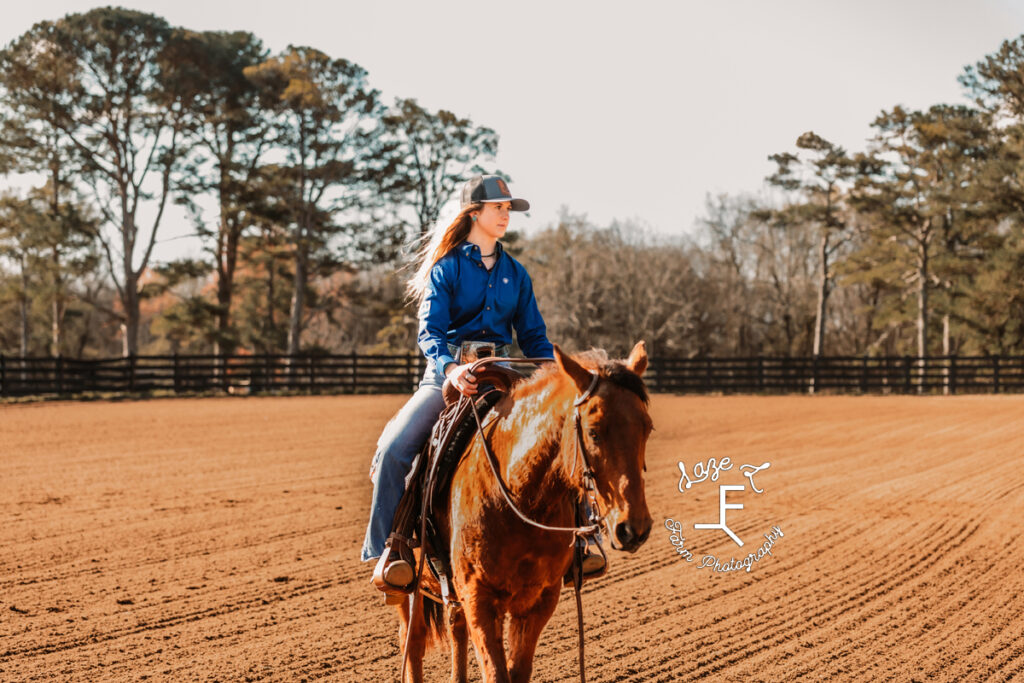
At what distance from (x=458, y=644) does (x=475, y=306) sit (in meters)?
1.62

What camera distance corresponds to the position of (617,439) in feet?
9.37

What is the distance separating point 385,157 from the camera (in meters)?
35.6

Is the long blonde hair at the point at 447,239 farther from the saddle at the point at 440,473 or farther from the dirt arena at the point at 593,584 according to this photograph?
the dirt arena at the point at 593,584

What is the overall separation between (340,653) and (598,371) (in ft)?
10.3

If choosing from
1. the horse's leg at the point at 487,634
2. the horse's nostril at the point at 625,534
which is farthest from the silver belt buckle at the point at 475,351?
the horse's nostril at the point at 625,534

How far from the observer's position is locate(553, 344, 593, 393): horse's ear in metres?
2.95

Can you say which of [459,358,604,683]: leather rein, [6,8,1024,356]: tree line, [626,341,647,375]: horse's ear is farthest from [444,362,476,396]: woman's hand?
[6,8,1024,356]: tree line

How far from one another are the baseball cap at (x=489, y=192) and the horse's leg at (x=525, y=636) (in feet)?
5.50

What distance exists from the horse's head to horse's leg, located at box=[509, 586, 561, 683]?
83 centimetres

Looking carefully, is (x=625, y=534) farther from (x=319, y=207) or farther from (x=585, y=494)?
(x=319, y=207)

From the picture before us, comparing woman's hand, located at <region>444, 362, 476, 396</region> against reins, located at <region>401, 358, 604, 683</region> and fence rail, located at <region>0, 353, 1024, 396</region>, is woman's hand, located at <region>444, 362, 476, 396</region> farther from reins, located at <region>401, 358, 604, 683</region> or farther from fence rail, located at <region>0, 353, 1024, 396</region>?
fence rail, located at <region>0, 353, 1024, 396</region>

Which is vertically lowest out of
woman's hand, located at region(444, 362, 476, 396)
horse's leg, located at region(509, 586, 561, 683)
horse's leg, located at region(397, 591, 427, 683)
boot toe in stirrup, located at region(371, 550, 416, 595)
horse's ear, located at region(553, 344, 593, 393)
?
horse's leg, located at region(397, 591, 427, 683)

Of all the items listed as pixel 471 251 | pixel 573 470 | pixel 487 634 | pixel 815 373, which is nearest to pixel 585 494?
pixel 573 470

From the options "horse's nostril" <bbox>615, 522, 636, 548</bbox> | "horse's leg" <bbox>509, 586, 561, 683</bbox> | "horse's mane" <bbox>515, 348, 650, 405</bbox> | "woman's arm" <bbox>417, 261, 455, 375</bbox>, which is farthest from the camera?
"woman's arm" <bbox>417, 261, 455, 375</bbox>
